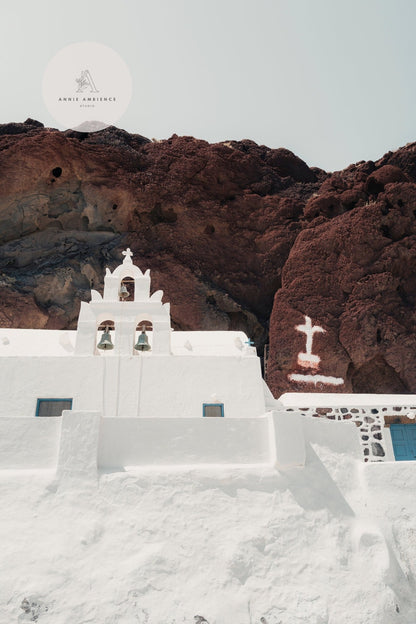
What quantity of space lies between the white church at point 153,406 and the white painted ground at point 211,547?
0.43 m

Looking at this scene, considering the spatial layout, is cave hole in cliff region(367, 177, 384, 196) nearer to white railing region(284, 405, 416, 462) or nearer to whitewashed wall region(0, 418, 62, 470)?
white railing region(284, 405, 416, 462)

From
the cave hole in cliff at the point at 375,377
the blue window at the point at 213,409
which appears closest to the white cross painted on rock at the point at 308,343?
the cave hole in cliff at the point at 375,377

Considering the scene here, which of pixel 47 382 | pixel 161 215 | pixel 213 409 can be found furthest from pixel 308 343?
pixel 47 382

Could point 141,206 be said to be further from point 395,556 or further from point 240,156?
point 395,556

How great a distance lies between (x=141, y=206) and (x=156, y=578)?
17.9 meters

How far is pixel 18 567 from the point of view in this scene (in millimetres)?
7098

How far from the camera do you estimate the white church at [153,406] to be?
860 centimetres

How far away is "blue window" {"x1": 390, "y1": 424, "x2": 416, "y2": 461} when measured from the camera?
11.8 m

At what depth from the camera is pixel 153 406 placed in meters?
10.8

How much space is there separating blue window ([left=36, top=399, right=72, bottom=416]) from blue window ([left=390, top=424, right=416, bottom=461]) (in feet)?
21.4

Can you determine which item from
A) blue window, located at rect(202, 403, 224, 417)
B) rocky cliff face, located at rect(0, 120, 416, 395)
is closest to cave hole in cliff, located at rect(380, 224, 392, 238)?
rocky cliff face, located at rect(0, 120, 416, 395)

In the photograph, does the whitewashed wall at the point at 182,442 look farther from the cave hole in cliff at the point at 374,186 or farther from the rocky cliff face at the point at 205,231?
the cave hole in cliff at the point at 374,186

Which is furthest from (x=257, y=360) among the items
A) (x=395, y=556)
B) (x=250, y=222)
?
(x=250, y=222)

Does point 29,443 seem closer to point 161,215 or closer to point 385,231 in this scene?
point 161,215
